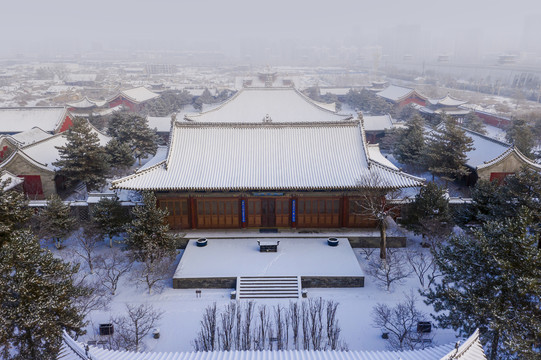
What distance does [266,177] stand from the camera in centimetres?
1745

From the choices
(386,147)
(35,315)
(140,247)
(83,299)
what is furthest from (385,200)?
(386,147)

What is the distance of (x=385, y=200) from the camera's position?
57.4ft

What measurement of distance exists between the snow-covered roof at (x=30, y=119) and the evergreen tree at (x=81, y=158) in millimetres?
14896

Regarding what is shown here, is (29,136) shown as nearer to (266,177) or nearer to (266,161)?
(266,161)

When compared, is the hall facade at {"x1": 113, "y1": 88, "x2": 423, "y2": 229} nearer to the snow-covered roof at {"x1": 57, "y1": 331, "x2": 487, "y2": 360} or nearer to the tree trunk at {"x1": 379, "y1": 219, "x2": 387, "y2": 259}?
the tree trunk at {"x1": 379, "y1": 219, "x2": 387, "y2": 259}

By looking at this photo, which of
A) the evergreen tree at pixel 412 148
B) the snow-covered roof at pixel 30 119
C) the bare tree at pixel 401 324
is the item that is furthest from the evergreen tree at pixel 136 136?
the bare tree at pixel 401 324

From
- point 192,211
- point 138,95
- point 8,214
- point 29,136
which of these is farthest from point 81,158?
point 138,95

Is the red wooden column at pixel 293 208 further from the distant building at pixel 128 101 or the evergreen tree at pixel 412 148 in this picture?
the distant building at pixel 128 101

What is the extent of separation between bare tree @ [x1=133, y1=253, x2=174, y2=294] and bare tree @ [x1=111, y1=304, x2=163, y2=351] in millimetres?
1420

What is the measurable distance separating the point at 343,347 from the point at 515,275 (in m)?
5.10

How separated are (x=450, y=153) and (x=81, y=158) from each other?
21681mm

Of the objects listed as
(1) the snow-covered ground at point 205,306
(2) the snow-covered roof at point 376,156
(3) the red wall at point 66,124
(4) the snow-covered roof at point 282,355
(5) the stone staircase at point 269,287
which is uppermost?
(2) the snow-covered roof at point 376,156

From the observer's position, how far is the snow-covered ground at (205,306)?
39.2 feet

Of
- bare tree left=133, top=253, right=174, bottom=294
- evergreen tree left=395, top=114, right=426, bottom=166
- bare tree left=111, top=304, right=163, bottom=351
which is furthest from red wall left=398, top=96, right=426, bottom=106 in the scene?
bare tree left=111, top=304, right=163, bottom=351
